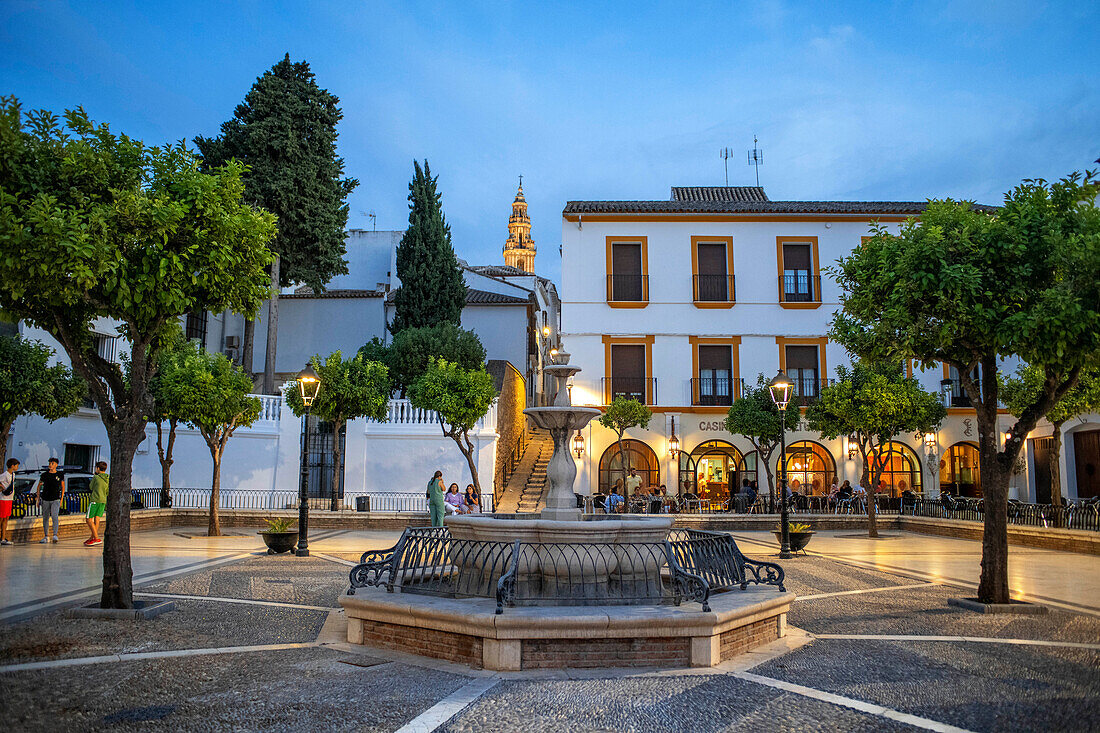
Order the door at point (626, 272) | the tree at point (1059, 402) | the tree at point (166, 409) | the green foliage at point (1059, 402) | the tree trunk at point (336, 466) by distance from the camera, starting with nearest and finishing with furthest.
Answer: the green foliage at point (1059, 402) → the tree at point (1059, 402) → the tree at point (166, 409) → the tree trunk at point (336, 466) → the door at point (626, 272)

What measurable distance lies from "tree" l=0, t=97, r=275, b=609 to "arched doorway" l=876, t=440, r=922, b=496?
24.7m

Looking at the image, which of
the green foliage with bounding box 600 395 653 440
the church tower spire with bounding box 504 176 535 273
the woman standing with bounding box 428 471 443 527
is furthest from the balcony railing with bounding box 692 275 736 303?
the church tower spire with bounding box 504 176 535 273

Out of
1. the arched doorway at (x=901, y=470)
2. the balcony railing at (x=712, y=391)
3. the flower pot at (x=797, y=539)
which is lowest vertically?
the flower pot at (x=797, y=539)

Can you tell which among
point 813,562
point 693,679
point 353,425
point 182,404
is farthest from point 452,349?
point 693,679

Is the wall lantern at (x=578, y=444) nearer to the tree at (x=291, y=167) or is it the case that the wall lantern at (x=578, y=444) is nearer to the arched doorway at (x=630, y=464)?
the arched doorway at (x=630, y=464)

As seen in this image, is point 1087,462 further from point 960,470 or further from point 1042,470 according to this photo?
point 960,470

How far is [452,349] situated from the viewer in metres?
27.7

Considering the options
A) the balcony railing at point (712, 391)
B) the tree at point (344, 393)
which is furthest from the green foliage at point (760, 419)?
the tree at point (344, 393)

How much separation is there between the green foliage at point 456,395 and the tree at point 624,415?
4993 millimetres

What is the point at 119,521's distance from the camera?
28.8ft

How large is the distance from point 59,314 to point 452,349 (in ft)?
62.1

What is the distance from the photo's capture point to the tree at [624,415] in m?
25.3

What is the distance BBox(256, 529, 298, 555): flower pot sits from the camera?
15.1 metres

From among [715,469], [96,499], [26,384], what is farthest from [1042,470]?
[26,384]
